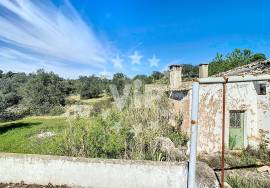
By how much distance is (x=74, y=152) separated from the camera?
7.42m

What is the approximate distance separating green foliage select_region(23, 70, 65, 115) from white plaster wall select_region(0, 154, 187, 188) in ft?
102

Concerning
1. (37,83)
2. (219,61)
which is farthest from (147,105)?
(219,61)

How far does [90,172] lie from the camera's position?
5.81m

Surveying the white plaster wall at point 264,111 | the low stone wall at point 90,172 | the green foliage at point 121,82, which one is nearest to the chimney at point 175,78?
the green foliage at point 121,82

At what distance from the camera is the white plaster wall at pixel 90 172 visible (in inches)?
221

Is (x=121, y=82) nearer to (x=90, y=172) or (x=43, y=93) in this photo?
(x=43, y=93)

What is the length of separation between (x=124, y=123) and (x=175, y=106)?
8.11 metres

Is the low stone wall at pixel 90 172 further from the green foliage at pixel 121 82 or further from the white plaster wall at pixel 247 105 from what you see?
the white plaster wall at pixel 247 105

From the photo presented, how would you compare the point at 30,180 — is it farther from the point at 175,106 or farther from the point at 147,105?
the point at 175,106

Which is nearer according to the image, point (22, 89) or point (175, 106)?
point (175, 106)

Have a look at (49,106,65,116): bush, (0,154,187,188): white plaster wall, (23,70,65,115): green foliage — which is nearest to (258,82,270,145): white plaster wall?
(0,154,187,188): white plaster wall

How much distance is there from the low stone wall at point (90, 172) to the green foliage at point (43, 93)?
1220 inches

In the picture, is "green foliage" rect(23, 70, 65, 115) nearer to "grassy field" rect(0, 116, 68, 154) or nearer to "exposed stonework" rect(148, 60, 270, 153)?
"grassy field" rect(0, 116, 68, 154)

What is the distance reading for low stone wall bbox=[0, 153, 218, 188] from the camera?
562cm
